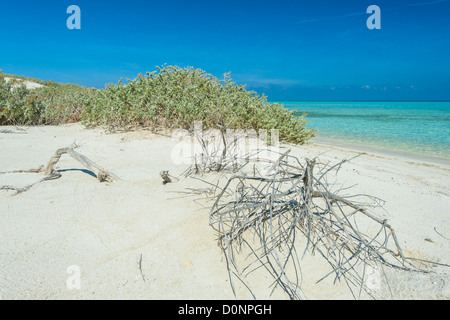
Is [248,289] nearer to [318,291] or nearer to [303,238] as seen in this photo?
[318,291]

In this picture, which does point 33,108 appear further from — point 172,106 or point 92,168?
point 92,168

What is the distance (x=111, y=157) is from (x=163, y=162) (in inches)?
37.6

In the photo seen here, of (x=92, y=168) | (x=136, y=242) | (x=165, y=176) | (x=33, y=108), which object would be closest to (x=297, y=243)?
(x=136, y=242)

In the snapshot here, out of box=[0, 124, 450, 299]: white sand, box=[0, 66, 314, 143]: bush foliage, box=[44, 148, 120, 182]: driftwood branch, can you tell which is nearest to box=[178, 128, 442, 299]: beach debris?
box=[0, 124, 450, 299]: white sand

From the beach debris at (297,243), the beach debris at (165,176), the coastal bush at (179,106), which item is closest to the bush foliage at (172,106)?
the coastal bush at (179,106)

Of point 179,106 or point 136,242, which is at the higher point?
point 179,106

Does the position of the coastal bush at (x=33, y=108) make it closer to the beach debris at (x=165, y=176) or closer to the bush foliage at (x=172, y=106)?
the bush foliage at (x=172, y=106)

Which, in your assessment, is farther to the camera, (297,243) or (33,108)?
(33,108)

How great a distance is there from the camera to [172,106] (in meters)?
6.76

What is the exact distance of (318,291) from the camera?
1.68 meters

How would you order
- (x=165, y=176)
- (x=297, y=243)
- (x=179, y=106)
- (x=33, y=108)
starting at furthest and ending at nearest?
(x=33, y=108), (x=179, y=106), (x=165, y=176), (x=297, y=243)

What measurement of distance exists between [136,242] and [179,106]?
4937 mm

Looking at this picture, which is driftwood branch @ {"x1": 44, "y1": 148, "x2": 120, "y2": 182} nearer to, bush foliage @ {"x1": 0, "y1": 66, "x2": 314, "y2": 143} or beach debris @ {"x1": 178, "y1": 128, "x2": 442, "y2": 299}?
beach debris @ {"x1": 178, "y1": 128, "x2": 442, "y2": 299}
